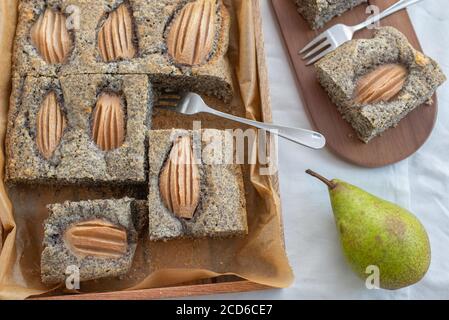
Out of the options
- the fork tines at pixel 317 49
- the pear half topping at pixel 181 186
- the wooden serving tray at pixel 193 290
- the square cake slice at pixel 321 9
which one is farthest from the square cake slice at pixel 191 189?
the square cake slice at pixel 321 9

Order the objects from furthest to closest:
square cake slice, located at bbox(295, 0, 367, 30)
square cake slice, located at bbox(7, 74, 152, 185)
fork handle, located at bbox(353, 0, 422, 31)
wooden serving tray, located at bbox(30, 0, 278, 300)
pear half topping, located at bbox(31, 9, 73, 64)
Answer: fork handle, located at bbox(353, 0, 422, 31) < square cake slice, located at bbox(295, 0, 367, 30) < pear half topping, located at bbox(31, 9, 73, 64) < square cake slice, located at bbox(7, 74, 152, 185) < wooden serving tray, located at bbox(30, 0, 278, 300)

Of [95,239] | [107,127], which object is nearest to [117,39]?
[107,127]

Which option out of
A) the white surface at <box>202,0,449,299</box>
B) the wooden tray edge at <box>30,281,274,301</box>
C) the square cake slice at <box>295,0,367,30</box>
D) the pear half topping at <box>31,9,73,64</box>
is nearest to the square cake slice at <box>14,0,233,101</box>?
the pear half topping at <box>31,9,73,64</box>

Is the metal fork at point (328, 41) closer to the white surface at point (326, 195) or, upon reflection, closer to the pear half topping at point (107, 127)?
the white surface at point (326, 195)

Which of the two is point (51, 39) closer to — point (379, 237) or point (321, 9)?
point (321, 9)

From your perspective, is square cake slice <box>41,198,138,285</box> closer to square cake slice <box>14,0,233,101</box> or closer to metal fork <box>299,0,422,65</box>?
square cake slice <box>14,0,233,101</box>
